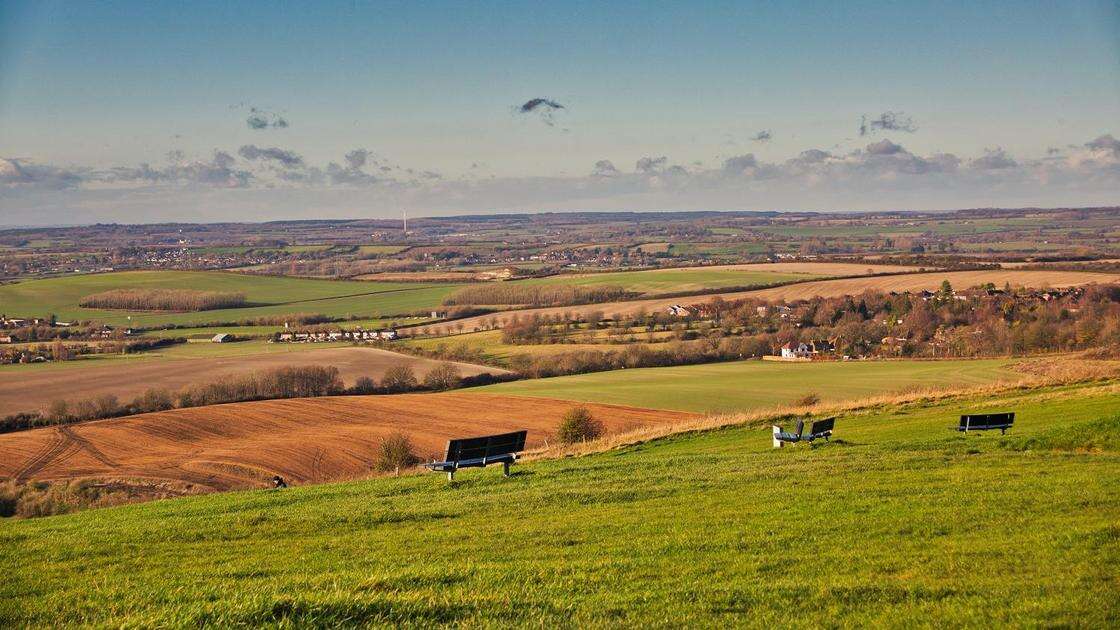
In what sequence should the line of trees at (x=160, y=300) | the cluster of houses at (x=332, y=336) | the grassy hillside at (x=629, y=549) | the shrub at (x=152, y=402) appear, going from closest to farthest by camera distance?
1. the grassy hillside at (x=629, y=549)
2. the shrub at (x=152, y=402)
3. the cluster of houses at (x=332, y=336)
4. the line of trees at (x=160, y=300)

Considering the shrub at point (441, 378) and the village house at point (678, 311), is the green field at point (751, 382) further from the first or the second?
the village house at point (678, 311)

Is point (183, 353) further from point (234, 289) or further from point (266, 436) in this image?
point (234, 289)

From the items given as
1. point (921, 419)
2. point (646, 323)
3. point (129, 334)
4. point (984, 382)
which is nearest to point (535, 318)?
point (646, 323)

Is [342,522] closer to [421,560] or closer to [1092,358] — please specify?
[421,560]

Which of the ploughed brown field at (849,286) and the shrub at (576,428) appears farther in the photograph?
the ploughed brown field at (849,286)

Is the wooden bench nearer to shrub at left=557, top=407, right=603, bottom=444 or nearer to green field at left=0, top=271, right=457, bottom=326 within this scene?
shrub at left=557, top=407, right=603, bottom=444

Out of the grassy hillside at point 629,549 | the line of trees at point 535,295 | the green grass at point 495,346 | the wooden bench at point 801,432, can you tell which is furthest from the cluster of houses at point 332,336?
the grassy hillside at point 629,549
